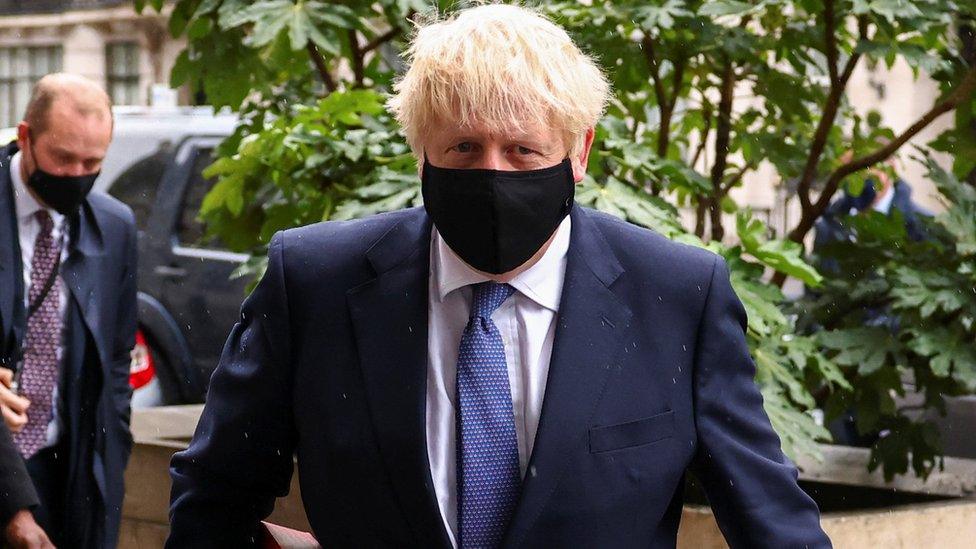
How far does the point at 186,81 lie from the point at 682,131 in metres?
1.82

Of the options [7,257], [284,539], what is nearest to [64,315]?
[7,257]

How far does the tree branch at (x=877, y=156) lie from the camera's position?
5.09 meters

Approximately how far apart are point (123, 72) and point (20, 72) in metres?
4.18

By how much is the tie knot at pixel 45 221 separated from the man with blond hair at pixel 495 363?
2.37 metres

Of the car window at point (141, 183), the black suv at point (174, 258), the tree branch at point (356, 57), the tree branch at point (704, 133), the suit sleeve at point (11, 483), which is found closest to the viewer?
the suit sleeve at point (11, 483)

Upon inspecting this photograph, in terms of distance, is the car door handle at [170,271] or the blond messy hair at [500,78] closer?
the blond messy hair at [500,78]

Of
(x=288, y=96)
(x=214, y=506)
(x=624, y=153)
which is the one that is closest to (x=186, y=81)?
(x=288, y=96)

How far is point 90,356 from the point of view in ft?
15.5

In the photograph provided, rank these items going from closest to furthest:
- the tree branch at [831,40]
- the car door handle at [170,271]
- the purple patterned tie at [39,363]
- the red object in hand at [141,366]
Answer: the purple patterned tie at [39,363]
the tree branch at [831,40]
the red object in hand at [141,366]
the car door handle at [170,271]

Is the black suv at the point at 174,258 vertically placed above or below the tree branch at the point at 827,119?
below

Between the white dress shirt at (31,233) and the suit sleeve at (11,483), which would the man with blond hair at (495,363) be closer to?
the suit sleeve at (11,483)

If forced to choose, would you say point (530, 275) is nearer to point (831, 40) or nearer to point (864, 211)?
point (831, 40)

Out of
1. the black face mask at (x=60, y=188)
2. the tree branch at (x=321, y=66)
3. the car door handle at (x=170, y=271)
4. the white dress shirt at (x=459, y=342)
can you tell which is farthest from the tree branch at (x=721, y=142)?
the car door handle at (x=170, y=271)

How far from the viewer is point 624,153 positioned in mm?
4570
